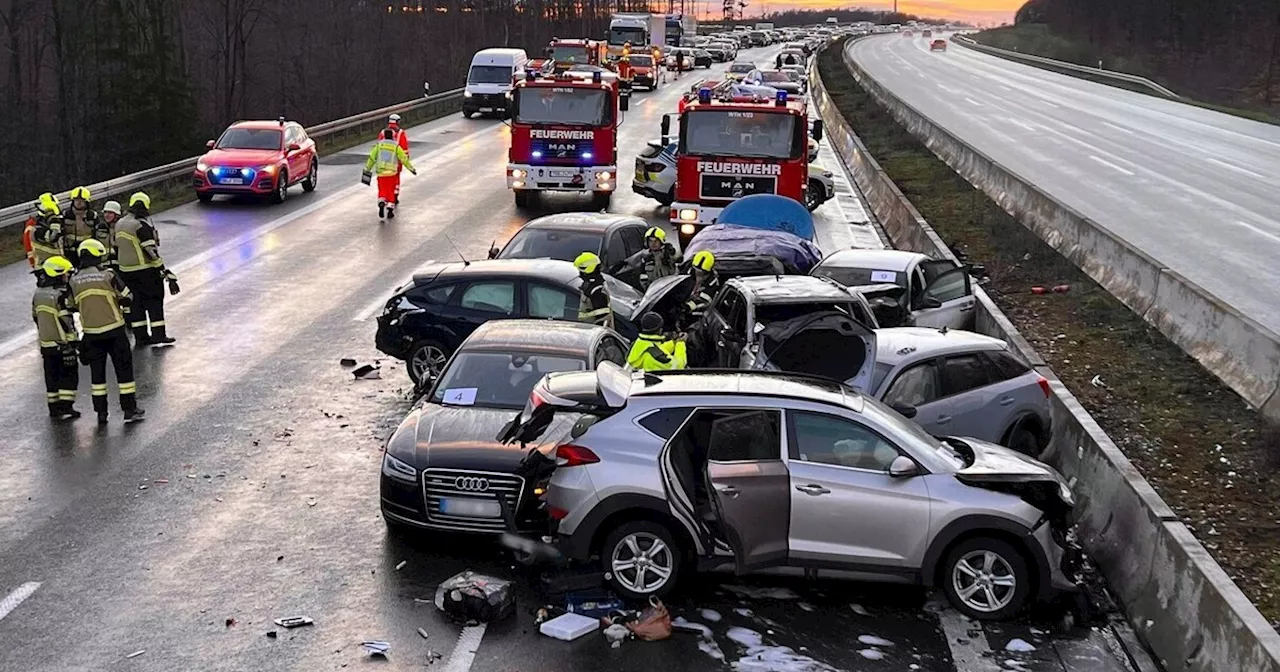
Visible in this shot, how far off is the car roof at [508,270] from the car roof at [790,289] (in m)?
1.92

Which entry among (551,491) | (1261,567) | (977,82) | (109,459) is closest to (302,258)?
(109,459)

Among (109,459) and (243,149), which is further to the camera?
(243,149)

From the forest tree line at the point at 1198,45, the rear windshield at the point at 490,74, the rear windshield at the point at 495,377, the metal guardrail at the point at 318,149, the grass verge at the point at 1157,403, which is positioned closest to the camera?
the grass verge at the point at 1157,403

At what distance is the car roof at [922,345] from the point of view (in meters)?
11.4

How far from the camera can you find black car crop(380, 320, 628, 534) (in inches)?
361

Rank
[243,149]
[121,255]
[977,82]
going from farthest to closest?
[977,82]
[243,149]
[121,255]

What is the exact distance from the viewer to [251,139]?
2792cm

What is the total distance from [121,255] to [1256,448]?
1220 centimetres

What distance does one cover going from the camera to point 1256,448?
11.3m

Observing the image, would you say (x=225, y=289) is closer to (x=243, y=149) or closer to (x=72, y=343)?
(x=72, y=343)

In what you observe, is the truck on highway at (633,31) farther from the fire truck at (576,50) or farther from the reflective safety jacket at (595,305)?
the reflective safety jacket at (595,305)

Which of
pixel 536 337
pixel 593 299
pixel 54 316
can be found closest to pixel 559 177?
pixel 593 299

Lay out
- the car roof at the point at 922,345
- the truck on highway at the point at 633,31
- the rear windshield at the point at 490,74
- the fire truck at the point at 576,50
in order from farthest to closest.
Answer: the truck on highway at the point at 633,31
the fire truck at the point at 576,50
the rear windshield at the point at 490,74
the car roof at the point at 922,345

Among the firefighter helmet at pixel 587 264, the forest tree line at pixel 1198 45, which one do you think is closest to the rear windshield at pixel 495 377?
the firefighter helmet at pixel 587 264
